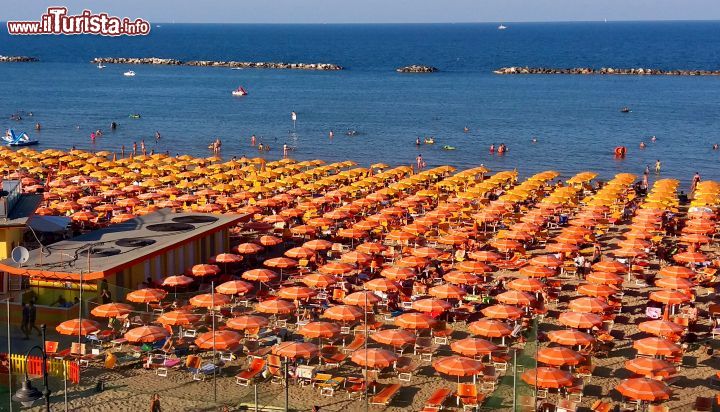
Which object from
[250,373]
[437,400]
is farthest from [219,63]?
[437,400]

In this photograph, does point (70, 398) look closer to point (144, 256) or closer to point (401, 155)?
point (144, 256)

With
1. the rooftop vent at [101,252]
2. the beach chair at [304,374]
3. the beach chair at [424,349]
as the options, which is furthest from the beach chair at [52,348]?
the beach chair at [424,349]

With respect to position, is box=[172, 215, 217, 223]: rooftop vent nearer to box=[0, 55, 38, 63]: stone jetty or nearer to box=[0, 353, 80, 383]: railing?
box=[0, 353, 80, 383]: railing

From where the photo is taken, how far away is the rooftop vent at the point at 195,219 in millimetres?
31750

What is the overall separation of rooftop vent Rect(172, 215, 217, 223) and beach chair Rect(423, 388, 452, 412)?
14.0 meters

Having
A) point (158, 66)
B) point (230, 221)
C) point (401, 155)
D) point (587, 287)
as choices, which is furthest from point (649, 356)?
point (158, 66)

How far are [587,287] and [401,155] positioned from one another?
3861cm

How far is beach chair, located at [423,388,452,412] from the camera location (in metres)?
19.0

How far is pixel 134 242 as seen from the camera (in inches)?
1109

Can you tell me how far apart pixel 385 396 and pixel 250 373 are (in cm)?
308

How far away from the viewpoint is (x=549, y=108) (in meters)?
94.2

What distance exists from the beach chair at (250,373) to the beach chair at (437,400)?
12.4ft

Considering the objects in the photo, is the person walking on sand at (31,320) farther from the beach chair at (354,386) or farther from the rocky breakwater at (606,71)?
the rocky breakwater at (606,71)

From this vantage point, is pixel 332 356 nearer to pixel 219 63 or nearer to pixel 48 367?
pixel 48 367
